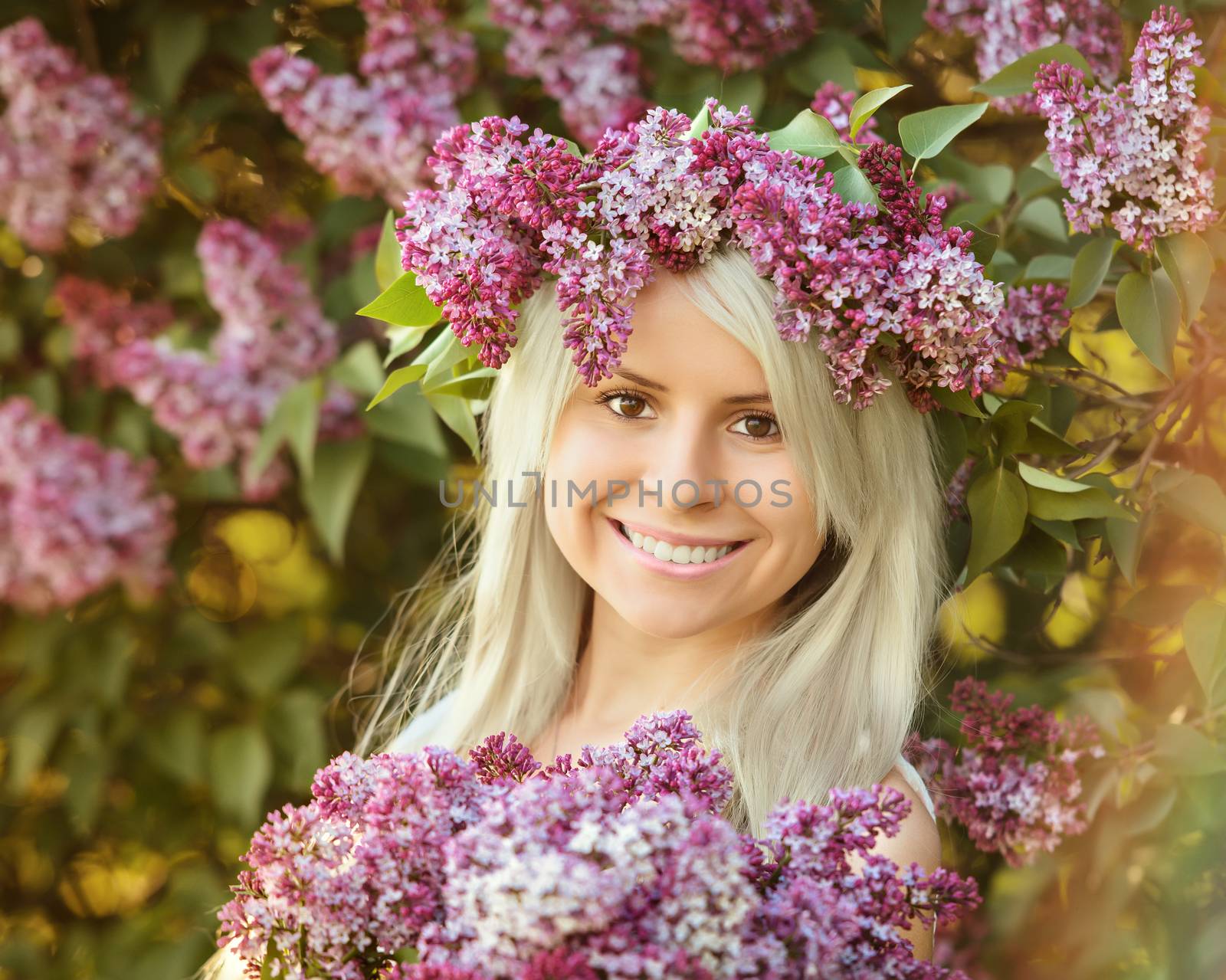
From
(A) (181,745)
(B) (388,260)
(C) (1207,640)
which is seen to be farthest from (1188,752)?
(A) (181,745)

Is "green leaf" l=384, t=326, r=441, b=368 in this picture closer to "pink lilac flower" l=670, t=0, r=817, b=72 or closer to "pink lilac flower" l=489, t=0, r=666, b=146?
"pink lilac flower" l=489, t=0, r=666, b=146

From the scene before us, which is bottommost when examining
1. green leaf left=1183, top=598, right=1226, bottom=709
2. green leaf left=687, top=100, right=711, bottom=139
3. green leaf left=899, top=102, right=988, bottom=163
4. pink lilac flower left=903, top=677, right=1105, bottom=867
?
pink lilac flower left=903, top=677, right=1105, bottom=867

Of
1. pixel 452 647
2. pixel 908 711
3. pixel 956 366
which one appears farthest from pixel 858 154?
pixel 452 647

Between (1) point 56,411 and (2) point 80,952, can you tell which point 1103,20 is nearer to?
(1) point 56,411

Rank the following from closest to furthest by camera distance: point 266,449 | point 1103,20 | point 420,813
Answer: point 420,813, point 1103,20, point 266,449

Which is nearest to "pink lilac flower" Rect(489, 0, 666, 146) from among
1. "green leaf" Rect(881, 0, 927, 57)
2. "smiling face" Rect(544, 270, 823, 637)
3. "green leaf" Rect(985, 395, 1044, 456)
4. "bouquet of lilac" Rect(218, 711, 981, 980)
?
"green leaf" Rect(881, 0, 927, 57)

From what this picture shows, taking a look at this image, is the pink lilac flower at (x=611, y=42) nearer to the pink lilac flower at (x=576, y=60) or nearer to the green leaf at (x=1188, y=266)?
the pink lilac flower at (x=576, y=60)

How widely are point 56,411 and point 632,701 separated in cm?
133

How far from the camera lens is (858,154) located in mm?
1223

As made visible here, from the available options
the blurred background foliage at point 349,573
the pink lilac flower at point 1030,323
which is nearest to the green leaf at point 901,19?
the blurred background foliage at point 349,573

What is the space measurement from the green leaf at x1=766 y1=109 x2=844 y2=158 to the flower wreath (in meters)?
0.02

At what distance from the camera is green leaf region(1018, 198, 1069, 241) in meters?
1.58

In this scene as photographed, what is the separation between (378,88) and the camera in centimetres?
190

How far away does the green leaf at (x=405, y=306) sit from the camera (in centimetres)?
129
